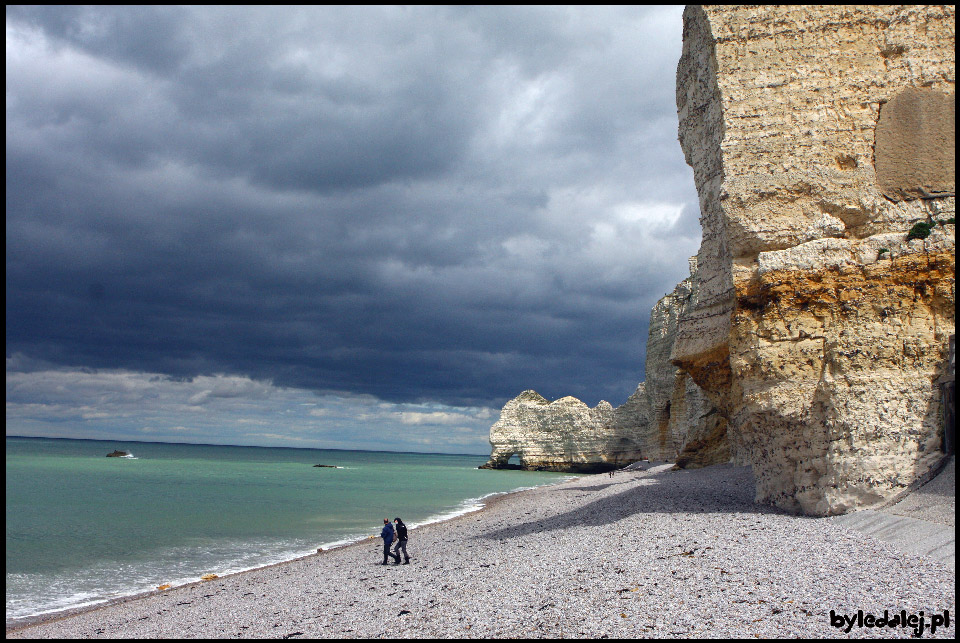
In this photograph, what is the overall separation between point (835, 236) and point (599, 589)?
8565 millimetres

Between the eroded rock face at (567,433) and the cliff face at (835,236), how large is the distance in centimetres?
4942

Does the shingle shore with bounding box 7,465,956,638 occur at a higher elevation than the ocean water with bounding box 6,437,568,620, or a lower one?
higher

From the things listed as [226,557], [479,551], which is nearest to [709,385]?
[479,551]

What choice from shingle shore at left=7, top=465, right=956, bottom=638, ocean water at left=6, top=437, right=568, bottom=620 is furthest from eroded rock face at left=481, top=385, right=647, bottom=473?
shingle shore at left=7, top=465, right=956, bottom=638

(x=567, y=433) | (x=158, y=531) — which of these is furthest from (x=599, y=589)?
(x=567, y=433)

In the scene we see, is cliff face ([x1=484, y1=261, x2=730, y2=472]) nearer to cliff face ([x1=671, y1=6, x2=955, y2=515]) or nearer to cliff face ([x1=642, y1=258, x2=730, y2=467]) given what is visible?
cliff face ([x1=642, y1=258, x2=730, y2=467])

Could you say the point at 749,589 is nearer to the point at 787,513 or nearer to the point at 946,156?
the point at 787,513

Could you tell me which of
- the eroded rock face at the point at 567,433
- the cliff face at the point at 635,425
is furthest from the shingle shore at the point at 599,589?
the eroded rock face at the point at 567,433

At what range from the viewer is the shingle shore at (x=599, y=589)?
6117 millimetres

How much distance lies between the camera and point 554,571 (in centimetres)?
856

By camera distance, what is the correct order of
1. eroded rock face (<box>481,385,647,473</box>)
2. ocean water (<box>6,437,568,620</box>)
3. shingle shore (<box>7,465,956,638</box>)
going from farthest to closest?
eroded rock face (<box>481,385,647,473</box>), ocean water (<box>6,437,568,620</box>), shingle shore (<box>7,465,956,638</box>)

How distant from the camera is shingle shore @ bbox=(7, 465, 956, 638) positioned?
6.12m

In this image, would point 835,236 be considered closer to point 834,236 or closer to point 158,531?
point 834,236

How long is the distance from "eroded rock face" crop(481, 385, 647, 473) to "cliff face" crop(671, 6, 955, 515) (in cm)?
4942
